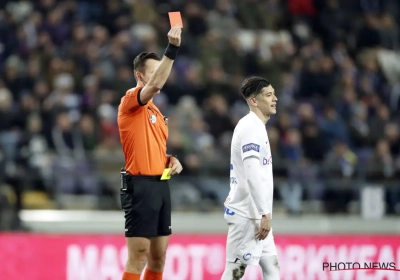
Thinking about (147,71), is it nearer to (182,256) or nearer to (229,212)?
(229,212)

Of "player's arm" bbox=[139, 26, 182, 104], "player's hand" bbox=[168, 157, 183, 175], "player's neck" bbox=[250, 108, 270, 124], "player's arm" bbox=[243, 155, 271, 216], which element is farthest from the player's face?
"player's arm" bbox=[139, 26, 182, 104]

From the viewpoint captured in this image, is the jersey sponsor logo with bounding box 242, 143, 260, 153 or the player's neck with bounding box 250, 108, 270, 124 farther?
the player's neck with bounding box 250, 108, 270, 124

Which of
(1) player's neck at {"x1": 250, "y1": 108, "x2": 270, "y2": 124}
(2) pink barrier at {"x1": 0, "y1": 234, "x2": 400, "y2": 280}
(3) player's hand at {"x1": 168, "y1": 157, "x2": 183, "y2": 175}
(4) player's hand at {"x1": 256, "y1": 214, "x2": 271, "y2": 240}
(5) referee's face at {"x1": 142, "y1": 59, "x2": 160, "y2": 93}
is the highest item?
(5) referee's face at {"x1": 142, "y1": 59, "x2": 160, "y2": 93}

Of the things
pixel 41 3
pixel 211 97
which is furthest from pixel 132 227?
pixel 41 3

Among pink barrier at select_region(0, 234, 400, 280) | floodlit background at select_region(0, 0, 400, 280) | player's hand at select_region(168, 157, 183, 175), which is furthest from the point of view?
floodlit background at select_region(0, 0, 400, 280)

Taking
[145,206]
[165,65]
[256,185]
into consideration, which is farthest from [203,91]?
[165,65]

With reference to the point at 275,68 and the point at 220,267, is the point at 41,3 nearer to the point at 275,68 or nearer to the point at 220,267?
the point at 275,68

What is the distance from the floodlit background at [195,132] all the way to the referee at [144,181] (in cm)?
341

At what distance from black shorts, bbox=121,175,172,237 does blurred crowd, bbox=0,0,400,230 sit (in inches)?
233

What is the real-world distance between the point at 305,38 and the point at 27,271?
30.6ft

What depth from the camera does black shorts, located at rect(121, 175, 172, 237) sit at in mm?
7895

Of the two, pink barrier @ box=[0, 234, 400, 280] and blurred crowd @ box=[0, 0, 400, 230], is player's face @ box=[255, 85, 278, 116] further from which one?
blurred crowd @ box=[0, 0, 400, 230]

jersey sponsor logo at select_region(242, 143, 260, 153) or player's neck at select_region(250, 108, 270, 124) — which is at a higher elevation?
player's neck at select_region(250, 108, 270, 124)

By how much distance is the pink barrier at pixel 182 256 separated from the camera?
11.3m
